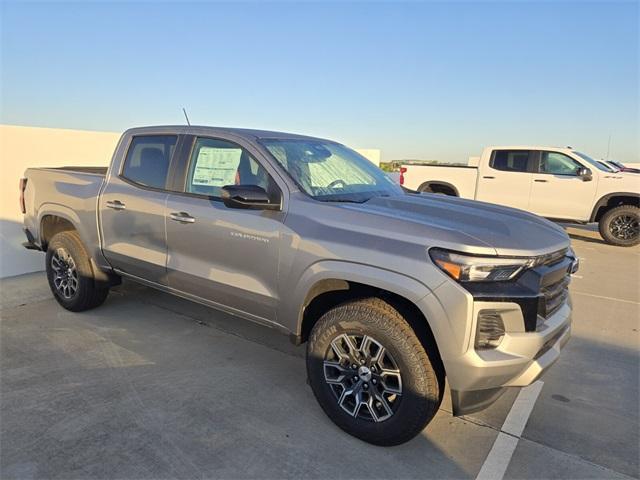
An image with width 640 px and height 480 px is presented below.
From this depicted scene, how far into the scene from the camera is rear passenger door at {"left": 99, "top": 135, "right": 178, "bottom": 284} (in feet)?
12.7

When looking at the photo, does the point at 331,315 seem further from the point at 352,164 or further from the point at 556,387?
the point at 556,387

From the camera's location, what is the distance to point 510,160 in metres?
10.6

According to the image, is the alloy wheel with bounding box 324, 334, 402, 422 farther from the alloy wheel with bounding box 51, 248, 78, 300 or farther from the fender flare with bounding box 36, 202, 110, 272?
the alloy wheel with bounding box 51, 248, 78, 300

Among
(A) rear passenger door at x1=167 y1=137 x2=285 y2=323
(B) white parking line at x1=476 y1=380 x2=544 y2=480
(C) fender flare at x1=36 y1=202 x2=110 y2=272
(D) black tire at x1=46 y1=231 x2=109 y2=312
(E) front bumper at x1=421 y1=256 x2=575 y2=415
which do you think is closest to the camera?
(E) front bumper at x1=421 y1=256 x2=575 y2=415

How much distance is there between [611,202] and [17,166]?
1088 cm

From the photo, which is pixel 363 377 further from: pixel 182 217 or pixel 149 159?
pixel 149 159

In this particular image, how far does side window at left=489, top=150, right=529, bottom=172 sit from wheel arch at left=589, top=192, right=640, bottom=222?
→ 1.65 m

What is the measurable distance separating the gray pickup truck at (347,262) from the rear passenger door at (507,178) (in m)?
7.34

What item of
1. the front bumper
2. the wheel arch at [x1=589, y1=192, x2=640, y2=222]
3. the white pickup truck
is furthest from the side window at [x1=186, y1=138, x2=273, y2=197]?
the wheel arch at [x1=589, y1=192, x2=640, y2=222]

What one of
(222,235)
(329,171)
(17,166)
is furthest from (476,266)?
(17,166)

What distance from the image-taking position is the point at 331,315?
291cm

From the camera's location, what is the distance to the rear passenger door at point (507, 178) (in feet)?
33.9

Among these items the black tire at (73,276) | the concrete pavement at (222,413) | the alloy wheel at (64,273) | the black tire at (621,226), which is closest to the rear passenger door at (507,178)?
the black tire at (621,226)

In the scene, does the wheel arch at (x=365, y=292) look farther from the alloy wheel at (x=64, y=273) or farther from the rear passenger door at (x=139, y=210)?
the alloy wheel at (x=64, y=273)
